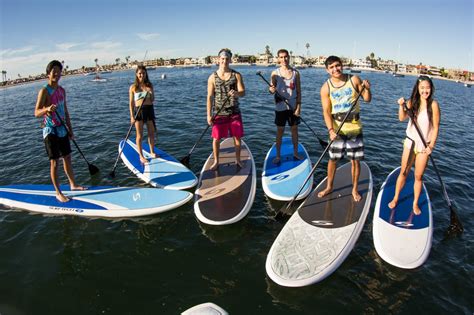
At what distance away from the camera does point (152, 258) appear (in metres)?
5.36

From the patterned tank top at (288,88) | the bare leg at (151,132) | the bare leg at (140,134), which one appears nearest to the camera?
the patterned tank top at (288,88)

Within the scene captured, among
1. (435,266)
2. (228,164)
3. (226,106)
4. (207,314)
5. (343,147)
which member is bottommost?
(435,266)

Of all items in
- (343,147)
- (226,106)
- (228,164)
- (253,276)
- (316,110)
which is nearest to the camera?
(253,276)

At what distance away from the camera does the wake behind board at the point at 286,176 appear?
7.05 metres

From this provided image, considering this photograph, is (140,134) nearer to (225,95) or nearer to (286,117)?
(225,95)

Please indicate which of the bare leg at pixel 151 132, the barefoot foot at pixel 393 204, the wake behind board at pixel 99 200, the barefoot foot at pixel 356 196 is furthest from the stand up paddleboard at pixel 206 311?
the bare leg at pixel 151 132

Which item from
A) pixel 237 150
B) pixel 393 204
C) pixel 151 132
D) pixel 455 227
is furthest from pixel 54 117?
pixel 455 227

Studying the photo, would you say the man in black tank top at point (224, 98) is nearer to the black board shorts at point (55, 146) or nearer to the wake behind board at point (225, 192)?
the wake behind board at point (225, 192)

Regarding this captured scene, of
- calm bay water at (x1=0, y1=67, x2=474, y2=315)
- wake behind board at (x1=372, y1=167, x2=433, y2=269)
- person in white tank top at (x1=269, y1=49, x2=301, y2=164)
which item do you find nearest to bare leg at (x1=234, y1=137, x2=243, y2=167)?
calm bay water at (x1=0, y1=67, x2=474, y2=315)

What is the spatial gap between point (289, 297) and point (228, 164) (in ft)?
15.1

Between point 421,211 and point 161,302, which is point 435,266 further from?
point 161,302

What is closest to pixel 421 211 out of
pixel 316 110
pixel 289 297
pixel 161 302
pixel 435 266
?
pixel 435 266

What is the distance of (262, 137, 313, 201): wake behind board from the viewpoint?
23.1ft

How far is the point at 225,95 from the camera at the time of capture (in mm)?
7035
